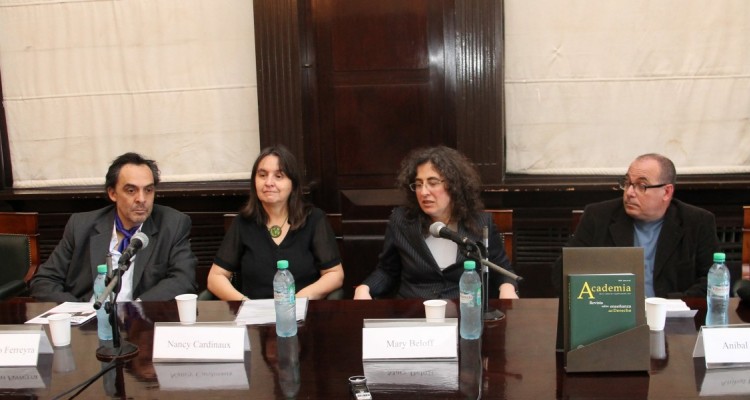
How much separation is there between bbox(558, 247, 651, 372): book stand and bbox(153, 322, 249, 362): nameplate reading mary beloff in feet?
2.82

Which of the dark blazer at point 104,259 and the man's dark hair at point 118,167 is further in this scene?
the man's dark hair at point 118,167

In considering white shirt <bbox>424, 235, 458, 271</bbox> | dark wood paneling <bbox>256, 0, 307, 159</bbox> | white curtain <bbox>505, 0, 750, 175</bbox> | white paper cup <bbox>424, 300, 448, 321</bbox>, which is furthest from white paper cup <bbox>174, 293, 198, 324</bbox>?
white curtain <bbox>505, 0, 750, 175</bbox>

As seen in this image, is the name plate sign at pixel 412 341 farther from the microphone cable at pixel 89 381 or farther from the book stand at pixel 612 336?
the microphone cable at pixel 89 381

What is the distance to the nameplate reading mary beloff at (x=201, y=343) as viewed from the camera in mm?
1843

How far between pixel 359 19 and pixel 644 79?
1650mm

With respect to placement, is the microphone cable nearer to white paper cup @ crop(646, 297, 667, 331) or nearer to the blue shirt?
white paper cup @ crop(646, 297, 667, 331)

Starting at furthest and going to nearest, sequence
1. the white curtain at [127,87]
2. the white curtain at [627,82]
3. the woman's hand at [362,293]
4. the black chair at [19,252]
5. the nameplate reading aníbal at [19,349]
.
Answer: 1. the white curtain at [127,87]
2. the white curtain at [627,82]
3. the black chair at [19,252]
4. the woman's hand at [362,293]
5. the nameplate reading aníbal at [19,349]

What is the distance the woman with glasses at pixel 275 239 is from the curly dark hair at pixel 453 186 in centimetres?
41

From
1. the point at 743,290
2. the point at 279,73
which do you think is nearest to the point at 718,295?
the point at 743,290

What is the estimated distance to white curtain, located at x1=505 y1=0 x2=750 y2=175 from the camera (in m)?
3.84

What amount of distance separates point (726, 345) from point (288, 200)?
1879 millimetres

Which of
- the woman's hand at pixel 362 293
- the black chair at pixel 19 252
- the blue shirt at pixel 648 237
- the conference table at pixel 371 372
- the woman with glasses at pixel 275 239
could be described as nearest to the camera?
the conference table at pixel 371 372

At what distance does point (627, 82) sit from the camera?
3904 millimetres

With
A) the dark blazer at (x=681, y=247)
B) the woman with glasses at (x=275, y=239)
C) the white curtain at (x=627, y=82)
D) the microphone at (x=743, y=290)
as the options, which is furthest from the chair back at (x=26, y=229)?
the microphone at (x=743, y=290)
